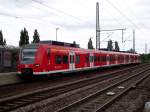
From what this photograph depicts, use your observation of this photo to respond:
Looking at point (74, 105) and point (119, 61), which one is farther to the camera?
point (119, 61)

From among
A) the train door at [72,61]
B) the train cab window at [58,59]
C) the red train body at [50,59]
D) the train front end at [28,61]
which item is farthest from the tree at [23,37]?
the train front end at [28,61]

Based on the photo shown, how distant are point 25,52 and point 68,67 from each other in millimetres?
5268

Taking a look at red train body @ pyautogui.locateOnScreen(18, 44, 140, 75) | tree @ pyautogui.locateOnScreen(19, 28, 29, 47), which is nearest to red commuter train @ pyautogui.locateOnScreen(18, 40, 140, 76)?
red train body @ pyautogui.locateOnScreen(18, 44, 140, 75)

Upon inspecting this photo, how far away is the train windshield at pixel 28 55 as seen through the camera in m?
22.5

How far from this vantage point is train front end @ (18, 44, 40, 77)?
872 inches

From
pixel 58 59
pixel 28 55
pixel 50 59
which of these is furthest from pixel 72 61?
pixel 28 55

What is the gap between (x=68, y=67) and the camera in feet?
88.9

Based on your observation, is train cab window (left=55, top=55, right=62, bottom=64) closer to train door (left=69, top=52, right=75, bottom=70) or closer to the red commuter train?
the red commuter train

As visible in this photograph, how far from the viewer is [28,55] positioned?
2281cm

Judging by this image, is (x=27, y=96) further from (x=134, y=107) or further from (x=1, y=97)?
(x=134, y=107)

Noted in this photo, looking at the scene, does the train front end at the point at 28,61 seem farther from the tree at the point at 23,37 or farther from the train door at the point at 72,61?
the tree at the point at 23,37

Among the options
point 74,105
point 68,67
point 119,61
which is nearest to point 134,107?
point 74,105

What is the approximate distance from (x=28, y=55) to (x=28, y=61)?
471 millimetres

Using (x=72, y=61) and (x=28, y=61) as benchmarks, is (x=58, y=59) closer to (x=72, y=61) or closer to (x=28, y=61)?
(x=28, y=61)
